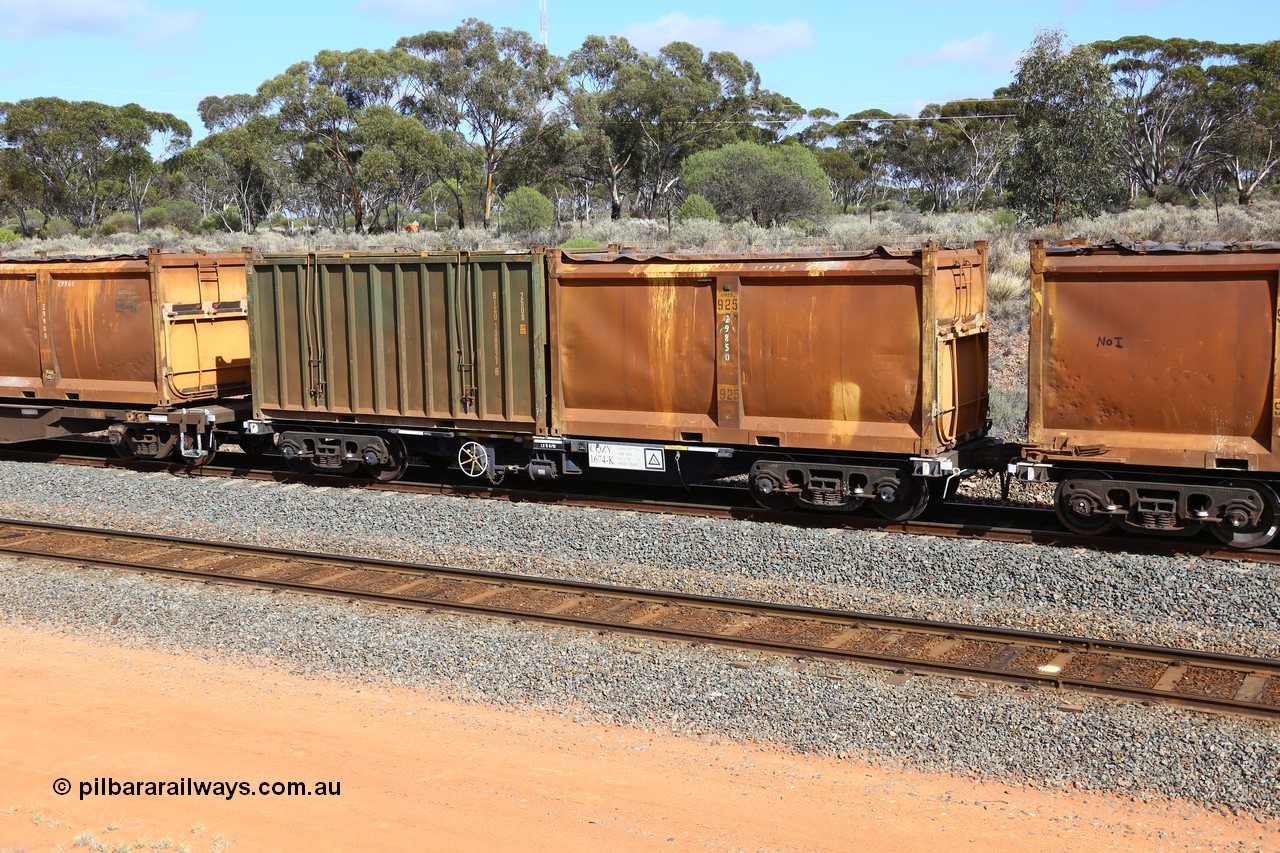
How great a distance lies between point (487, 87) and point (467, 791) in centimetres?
5186

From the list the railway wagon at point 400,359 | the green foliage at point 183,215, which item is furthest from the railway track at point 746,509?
the green foliage at point 183,215

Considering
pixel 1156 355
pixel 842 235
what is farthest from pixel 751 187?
pixel 1156 355

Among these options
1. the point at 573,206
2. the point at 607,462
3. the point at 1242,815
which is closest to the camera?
the point at 1242,815

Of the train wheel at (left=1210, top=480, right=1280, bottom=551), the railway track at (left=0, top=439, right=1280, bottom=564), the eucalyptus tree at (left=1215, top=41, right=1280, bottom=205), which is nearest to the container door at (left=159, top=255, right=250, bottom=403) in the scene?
the railway track at (left=0, top=439, right=1280, bottom=564)

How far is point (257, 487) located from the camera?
52.9 ft

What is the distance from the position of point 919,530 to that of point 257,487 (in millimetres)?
8801

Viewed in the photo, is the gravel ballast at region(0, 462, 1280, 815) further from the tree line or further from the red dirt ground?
the tree line

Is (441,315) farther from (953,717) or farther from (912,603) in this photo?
(953,717)

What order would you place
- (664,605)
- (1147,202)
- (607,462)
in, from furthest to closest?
(1147,202)
(607,462)
(664,605)

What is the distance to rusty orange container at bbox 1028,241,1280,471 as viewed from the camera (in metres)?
11.3

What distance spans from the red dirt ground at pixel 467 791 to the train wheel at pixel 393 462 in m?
6.91

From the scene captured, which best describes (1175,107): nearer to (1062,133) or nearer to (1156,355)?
(1062,133)

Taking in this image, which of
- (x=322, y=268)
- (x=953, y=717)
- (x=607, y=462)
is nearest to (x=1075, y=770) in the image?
(x=953, y=717)

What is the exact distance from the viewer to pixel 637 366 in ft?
46.5
